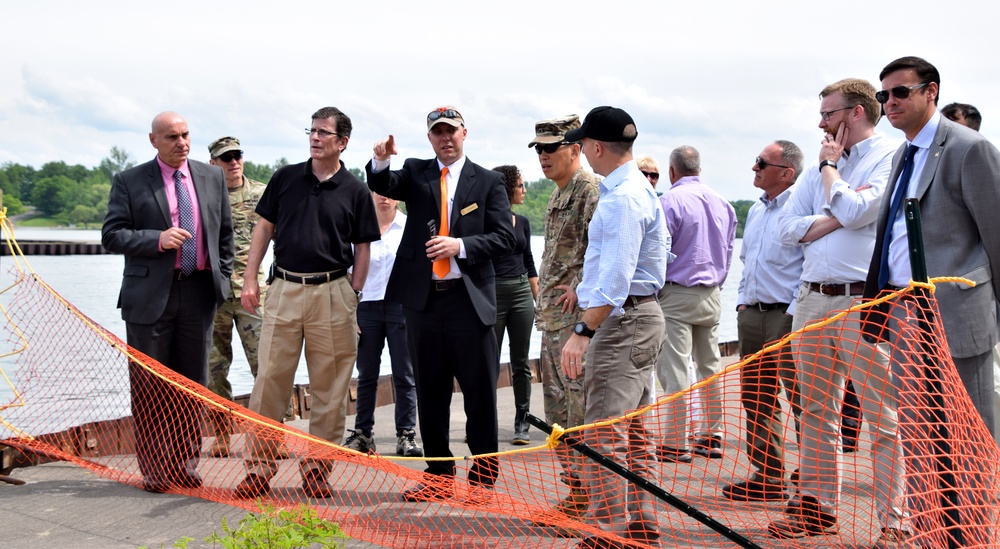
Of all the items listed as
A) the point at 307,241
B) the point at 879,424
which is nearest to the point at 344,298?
the point at 307,241

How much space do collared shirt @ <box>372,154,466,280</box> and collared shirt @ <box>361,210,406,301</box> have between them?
1.45 m

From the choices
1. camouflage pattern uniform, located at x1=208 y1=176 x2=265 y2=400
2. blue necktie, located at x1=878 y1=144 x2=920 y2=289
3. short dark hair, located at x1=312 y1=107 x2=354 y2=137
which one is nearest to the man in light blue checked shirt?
blue necktie, located at x1=878 y1=144 x2=920 y2=289

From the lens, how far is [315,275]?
574 centimetres

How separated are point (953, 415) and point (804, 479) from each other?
4.32 feet

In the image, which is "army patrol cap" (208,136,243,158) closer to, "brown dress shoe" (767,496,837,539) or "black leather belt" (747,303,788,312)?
"black leather belt" (747,303,788,312)

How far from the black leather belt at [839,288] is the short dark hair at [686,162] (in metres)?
2.35

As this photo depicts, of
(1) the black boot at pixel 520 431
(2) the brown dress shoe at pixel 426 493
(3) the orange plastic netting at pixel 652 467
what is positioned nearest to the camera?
(3) the orange plastic netting at pixel 652 467

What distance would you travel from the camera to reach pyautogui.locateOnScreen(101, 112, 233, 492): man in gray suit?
18.6 ft

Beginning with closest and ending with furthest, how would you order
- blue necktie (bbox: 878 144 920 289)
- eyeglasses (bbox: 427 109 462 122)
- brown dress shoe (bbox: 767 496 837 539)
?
1. blue necktie (bbox: 878 144 920 289)
2. brown dress shoe (bbox: 767 496 837 539)
3. eyeglasses (bbox: 427 109 462 122)

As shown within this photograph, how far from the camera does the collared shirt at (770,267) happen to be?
18.9 feet

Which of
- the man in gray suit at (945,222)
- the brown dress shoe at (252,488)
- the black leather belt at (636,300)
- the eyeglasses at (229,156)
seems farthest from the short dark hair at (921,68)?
the eyeglasses at (229,156)

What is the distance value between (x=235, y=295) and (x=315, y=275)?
1495mm

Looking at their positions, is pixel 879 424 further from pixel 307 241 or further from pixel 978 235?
pixel 307 241

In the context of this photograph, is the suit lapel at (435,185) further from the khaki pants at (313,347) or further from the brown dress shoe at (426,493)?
the brown dress shoe at (426,493)
